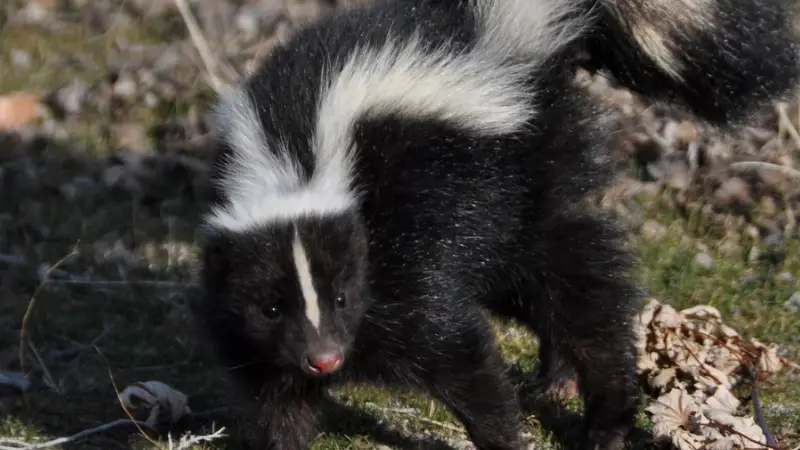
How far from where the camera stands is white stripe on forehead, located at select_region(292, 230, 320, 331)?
434cm

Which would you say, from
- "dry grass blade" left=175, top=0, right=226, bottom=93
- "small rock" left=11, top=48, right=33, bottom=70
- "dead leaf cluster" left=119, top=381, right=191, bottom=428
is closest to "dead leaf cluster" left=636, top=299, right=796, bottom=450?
"dead leaf cluster" left=119, top=381, right=191, bottom=428

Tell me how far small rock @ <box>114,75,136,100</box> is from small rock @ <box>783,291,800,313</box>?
180 inches

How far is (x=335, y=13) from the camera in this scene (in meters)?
5.28

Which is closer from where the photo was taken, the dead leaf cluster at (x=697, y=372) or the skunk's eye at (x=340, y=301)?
the skunk's eye at (x=340, y=301)

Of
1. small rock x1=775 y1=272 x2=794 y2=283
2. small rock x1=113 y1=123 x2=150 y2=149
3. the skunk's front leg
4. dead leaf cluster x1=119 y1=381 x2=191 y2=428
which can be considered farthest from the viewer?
small rock x1=113 y1=123 x2=150 y2=149

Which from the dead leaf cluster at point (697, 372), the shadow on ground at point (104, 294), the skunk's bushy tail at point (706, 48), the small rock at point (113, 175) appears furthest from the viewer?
the small rock at point (113, 175)

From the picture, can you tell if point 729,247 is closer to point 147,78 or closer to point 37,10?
point 147,78

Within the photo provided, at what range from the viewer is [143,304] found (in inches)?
262

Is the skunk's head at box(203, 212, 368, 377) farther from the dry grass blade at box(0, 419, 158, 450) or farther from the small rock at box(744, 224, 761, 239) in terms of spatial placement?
the small rock at box(744, 224, 761, 239)

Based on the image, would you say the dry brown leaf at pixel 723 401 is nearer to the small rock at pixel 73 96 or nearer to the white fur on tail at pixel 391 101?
the white fur on tail at pixel 391 101

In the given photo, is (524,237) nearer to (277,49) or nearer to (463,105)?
(463,105)

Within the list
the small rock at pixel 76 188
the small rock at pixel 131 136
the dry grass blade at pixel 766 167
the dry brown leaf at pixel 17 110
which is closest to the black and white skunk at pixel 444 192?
the dry grass blade at pixel 766 167

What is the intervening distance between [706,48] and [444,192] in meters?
1.21

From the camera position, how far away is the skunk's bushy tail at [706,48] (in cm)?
499
